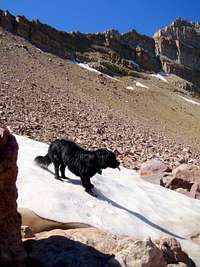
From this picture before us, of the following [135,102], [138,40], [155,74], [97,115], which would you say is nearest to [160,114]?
[135,102]

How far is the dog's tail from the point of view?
10323 millimetres

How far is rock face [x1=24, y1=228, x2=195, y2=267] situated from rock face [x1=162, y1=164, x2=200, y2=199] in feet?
23.2

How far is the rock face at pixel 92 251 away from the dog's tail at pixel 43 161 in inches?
162

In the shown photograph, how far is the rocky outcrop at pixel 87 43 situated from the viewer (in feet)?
205

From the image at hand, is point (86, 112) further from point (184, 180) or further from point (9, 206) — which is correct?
point (9, 206)

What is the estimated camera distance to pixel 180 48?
110625mm

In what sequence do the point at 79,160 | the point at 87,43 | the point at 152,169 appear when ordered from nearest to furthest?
the point at 79,160
the point at 152,169
the point at 87,43

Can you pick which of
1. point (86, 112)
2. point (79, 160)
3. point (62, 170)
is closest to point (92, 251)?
point (79, 160)

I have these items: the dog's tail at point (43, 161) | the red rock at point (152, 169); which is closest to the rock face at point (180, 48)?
the red rock at point (152, 169)

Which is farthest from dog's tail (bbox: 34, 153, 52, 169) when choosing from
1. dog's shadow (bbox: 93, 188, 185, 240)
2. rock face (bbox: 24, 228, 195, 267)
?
rock face (bbox: 24, 228, 195, 267)

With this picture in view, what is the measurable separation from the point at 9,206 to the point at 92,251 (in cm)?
112

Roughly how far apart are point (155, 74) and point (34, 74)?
50375mm

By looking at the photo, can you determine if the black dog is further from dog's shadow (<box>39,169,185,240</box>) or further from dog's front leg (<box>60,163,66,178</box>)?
dog's shadow (<box>39,169,185,240</box>)

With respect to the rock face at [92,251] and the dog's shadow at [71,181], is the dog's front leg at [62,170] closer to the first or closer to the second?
the dog's shadow at [71,181]
